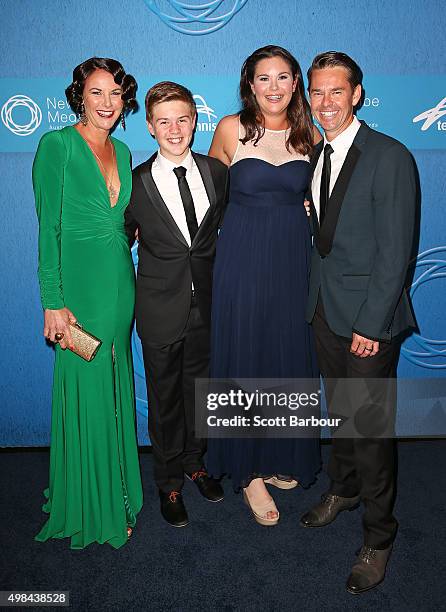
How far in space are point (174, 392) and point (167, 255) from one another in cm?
72

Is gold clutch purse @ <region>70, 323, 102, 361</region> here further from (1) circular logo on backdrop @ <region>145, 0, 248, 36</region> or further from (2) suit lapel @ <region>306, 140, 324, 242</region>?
(1) circular logo on backdrop @ <region>145, 0, 248, 36</region>

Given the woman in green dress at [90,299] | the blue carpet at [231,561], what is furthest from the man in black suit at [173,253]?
the blue carpet at [231,561]

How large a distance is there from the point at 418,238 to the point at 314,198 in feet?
4.00

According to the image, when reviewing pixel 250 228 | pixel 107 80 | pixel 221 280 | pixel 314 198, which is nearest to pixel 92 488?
pixel 221 280

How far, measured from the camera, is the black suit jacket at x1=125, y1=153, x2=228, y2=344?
250 centimetres

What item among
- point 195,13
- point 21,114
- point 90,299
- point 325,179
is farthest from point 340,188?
point 21,114

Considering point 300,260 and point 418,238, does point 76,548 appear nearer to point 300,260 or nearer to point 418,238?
point 300,260

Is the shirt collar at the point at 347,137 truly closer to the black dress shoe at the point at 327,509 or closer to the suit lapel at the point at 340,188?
the suit lapel at the point at 340,188

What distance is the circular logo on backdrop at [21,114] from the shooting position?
3065mm

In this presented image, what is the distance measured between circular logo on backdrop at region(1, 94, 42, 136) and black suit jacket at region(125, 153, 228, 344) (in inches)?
36.8

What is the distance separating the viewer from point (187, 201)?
253 centimetres

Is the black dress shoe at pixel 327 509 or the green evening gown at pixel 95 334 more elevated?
the green evening gown at pixel 95 334

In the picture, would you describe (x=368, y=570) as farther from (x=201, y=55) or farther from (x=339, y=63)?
(x=201, y=55)

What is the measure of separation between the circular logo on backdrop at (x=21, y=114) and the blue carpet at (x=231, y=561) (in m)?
2.10
